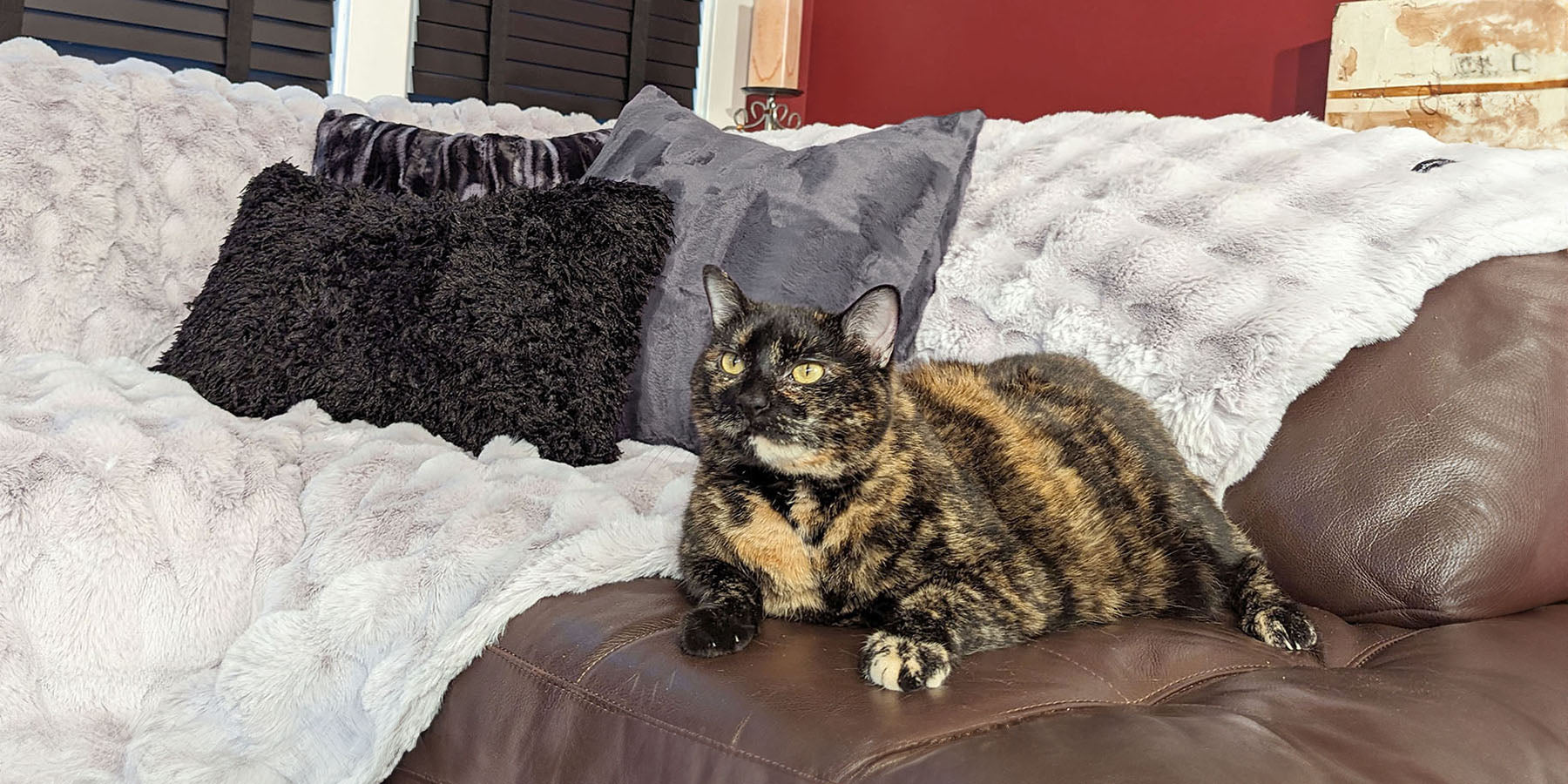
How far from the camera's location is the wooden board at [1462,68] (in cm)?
272

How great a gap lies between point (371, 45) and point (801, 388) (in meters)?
3.88

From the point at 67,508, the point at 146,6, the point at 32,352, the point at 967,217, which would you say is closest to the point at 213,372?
the point at 32,352

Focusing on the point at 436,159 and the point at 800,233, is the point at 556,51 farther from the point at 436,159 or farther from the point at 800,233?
the point at 800,233

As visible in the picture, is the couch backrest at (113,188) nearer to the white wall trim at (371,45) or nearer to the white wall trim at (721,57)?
the white wall trim at (371,45)

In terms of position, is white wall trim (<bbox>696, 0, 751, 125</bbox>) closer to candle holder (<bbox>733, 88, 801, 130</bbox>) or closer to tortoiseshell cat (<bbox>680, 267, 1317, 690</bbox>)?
candle holder (<bbox>733, 88, 801, 130</bbox>)

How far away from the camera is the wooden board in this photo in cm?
272

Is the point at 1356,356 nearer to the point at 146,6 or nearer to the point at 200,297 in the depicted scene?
the point at 200,297

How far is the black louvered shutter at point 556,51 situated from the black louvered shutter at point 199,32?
458 millimetres

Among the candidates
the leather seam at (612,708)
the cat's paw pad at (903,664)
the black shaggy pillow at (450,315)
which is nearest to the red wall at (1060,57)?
the black shaggy pillow at (450,315)

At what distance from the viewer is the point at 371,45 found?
4.43 meters

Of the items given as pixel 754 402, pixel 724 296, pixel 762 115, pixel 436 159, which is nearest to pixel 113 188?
pixel 436 159

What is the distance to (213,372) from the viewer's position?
1.90m

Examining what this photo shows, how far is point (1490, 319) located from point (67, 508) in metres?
1.72

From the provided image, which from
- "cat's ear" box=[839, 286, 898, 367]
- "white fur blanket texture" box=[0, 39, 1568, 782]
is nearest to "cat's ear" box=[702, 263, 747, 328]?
"cat's ear" box=[839, 286, 898, 367]
